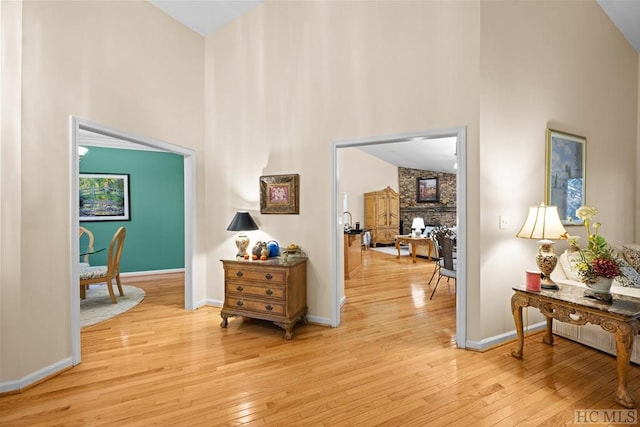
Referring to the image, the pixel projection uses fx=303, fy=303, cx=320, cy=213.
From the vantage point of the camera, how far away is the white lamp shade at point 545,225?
8.73 feet

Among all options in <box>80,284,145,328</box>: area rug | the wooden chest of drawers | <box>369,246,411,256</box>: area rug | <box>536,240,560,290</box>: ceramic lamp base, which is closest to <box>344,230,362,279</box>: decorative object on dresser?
the wooden chest of drawers

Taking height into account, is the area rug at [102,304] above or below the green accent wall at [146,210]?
below

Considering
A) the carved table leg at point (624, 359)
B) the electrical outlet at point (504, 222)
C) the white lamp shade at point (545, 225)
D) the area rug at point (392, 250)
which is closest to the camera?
the carved table leg at point (624, 359)

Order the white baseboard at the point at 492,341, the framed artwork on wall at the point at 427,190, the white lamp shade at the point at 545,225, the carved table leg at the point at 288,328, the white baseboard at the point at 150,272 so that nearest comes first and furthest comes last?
1. the white lamp shade at the point at 545,225
2. the white baseboard at the point at 492,341
3. the carved table leg at the point at 288,328
4. the white baseboard at the point at 150,272
5. the framed artwork on wall at the point at 427,190

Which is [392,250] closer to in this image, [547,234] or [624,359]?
[547,234]

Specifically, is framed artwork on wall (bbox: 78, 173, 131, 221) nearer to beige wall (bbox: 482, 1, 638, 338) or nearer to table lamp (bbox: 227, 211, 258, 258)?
table lamp (bbox: 227, 211, 258, 258)

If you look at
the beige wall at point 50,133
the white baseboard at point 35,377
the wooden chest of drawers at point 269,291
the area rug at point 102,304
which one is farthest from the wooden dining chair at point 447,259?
the area rug at point 102,304

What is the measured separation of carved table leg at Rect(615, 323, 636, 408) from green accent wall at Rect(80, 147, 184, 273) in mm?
6585

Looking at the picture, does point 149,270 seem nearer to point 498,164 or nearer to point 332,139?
point 332,139

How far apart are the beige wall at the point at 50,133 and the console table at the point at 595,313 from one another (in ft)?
13.2

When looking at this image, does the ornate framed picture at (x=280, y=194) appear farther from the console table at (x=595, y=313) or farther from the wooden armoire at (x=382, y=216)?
the wooden armoire at (x=382, y=216)

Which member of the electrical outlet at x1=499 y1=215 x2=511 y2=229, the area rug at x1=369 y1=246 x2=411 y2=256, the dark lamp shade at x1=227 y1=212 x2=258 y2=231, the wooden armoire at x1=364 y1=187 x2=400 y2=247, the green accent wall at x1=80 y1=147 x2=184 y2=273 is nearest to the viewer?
the electrical outlet at x1=499 y1=215 x2=511 y2=229

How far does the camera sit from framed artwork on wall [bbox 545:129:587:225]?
3.34m

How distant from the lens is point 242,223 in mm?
3656
